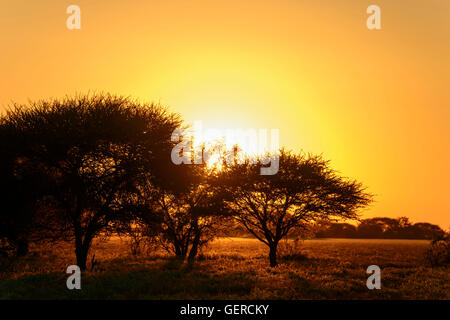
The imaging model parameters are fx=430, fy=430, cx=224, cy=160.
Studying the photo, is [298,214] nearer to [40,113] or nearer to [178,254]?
[178,254]

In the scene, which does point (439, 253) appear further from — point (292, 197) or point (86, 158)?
point (86, 158)

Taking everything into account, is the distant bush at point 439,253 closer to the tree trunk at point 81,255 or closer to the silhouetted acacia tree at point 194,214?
the silhouetted acacia tree at point 194,214

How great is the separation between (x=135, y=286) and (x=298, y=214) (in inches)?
678

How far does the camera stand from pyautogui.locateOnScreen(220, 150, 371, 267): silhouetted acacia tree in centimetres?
3319

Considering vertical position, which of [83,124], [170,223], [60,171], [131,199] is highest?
[83,124]

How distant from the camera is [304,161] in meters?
34.8

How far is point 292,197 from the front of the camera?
3344 centimetres

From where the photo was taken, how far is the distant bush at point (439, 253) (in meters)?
36.4

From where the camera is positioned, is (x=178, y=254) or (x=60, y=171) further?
(x=178, y=254)

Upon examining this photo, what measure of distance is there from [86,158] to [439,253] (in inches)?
1182

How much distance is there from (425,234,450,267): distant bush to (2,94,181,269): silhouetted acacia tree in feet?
83.0

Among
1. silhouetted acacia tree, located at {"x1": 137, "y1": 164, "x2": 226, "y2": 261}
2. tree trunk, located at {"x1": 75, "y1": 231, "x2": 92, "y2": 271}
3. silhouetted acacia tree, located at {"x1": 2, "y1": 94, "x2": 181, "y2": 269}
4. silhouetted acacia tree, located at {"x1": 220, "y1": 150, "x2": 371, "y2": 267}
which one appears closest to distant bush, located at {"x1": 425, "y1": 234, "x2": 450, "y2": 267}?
silhouetted acacia tree, located at {"x1": 220, "y1": 150, "x2": 371, "y2": 267}
